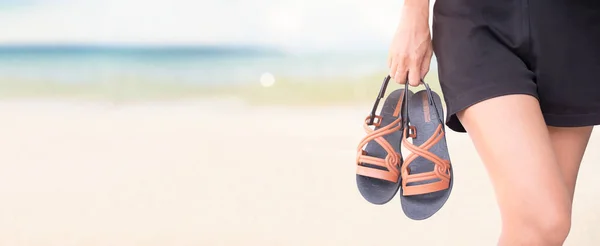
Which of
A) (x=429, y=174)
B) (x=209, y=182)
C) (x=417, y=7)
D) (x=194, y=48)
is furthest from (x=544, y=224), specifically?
(x=194, y=48)

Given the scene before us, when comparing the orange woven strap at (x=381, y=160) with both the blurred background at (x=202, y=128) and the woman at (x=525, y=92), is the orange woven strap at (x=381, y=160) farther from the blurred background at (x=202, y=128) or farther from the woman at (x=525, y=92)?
the blurred background at (x=202, y=128)

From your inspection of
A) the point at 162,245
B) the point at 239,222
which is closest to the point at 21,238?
the point at 162,245

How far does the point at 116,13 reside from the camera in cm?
427

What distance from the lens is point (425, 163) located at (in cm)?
122

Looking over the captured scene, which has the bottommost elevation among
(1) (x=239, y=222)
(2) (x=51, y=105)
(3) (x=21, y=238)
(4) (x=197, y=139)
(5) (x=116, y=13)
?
(1) (x=239, y=222)

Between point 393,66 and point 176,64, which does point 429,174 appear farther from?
point 176,64

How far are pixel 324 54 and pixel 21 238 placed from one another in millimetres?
2344

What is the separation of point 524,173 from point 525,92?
0.12 meters

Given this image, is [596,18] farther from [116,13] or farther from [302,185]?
[116,13]

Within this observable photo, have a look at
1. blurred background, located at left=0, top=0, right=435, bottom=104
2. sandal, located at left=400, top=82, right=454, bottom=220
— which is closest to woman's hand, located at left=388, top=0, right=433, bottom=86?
sandal, located at left=400, top=82, right=454, bottom=220

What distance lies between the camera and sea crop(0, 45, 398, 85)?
421cm

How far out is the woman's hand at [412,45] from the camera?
113 centimetres

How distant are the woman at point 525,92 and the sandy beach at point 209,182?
1344 millimetres

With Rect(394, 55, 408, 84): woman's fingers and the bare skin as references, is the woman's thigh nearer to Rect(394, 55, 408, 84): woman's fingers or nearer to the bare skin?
the bare skin
